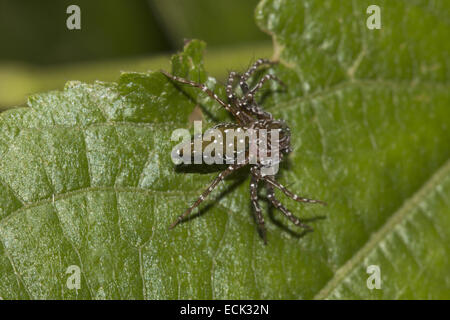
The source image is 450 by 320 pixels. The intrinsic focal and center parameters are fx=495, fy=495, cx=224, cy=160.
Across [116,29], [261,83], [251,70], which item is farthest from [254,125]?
[116,29]

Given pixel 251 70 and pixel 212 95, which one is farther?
pixel 251 70

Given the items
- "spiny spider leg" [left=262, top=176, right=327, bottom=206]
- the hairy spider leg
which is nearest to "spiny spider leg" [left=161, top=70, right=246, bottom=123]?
the hairy spider leg

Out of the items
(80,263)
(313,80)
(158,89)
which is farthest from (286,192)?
(80,263)

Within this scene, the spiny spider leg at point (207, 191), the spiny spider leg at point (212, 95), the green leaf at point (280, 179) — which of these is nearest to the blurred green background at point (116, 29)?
the spiny spider leg at point (212, 95)

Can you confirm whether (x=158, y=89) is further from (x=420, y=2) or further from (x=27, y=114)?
(x=420, y=2)

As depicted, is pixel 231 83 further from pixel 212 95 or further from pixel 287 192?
pixel 287 192

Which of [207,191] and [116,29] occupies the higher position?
[116,29]

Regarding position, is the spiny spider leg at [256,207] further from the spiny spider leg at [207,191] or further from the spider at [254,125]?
the spiny spider leg at [207,191]
